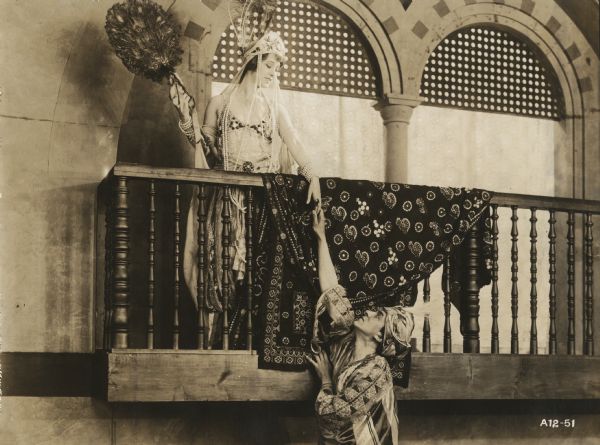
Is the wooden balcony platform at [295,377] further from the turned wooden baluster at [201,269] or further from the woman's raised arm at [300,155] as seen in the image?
the woman's raised arm at [300,155]

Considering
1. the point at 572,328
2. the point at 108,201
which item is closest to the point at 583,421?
the point at 572,328

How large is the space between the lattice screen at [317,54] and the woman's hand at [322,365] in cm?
230

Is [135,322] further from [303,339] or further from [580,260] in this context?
[580,260]

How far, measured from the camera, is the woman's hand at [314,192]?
245 inches

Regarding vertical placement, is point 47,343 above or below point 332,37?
below

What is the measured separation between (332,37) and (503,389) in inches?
109

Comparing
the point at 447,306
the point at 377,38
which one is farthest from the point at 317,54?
the point at 447,306

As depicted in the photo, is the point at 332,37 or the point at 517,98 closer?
the point at 332,37

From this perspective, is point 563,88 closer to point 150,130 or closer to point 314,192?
point 314,192

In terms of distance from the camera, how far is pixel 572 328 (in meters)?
6.90

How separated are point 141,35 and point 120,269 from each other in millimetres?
1331

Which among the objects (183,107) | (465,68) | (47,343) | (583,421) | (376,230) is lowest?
(583,421)

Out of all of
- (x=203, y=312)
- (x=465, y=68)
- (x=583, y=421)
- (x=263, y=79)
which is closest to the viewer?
(x=203, y=312)

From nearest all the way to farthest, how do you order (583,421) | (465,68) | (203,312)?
1. (203,312)
2. (583,421)
3. (465,68)
